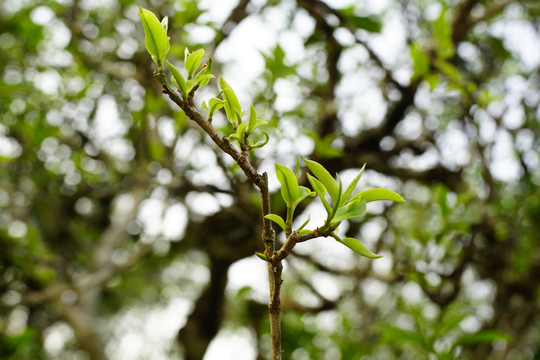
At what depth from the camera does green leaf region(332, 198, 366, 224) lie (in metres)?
0.58

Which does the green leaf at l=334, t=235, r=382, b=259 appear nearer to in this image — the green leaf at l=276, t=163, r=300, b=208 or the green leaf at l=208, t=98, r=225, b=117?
the green leaf at l=276, t=163, r=300, b=208

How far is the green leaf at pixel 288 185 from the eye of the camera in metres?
0.60

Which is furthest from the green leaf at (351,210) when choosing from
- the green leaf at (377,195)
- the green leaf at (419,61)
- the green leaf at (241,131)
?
the green leaf at (419,61)

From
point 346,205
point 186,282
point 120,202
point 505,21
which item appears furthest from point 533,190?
point 186,282

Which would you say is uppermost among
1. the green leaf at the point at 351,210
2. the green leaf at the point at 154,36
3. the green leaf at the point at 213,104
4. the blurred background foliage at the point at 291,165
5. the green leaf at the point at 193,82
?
the green leaf at the point at 154,36

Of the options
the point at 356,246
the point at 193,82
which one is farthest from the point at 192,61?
the point at 356,246

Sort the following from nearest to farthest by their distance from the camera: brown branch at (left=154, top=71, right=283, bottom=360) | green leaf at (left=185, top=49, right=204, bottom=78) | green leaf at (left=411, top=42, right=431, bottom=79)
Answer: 1. brown branch at (left=154, top=71, right=283, bottom=360)
2. green leaf at (left=185, top=49, right=204, bottom=78)
3. green leaf at (left=411, top=42, right=431, bottom=79)

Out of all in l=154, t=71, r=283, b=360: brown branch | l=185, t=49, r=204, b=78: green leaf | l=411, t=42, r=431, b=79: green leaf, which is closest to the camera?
l=154, t=71, r=283, b=360: brown branch

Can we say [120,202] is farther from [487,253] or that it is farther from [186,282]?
[487,253]

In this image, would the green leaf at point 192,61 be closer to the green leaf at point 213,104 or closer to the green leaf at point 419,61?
the green leaf at point 213,104

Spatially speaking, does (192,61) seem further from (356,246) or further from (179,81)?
(356,246)

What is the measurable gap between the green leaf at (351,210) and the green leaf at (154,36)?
1.02ft

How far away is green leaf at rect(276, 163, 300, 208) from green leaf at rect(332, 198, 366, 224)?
2.5 inches

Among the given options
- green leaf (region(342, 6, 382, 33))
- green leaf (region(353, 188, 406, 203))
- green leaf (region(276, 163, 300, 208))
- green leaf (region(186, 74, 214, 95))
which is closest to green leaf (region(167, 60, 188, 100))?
green leaf (region(186, 74, 214, 95))
